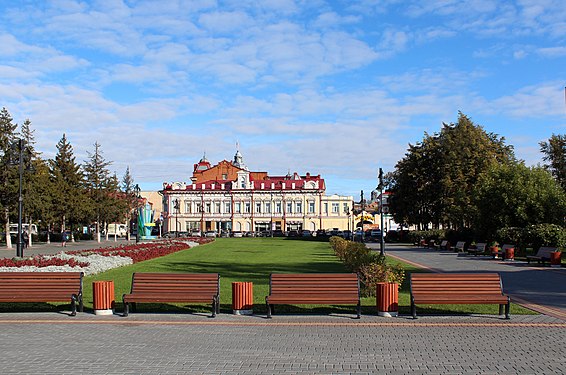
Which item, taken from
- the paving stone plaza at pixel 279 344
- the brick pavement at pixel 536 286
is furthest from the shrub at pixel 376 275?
the brick pavement at pixel 536 286

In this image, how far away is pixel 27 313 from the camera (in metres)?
13.2

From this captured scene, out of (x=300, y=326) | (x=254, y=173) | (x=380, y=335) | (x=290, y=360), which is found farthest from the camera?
(x=254, y=173)

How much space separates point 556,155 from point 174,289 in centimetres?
6715

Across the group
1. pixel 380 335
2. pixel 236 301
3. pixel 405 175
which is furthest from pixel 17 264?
pixel 405 175

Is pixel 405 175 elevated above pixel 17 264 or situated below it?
above

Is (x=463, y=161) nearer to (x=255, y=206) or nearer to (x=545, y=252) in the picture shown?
(x=545, y=252)

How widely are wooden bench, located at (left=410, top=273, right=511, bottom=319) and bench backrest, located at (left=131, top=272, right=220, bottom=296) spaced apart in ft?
13.5

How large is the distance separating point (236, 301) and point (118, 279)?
9.35 m

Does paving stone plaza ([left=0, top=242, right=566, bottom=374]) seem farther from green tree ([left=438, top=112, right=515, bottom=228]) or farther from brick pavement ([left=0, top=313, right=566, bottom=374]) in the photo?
green tree ([left=438, top=112, right=515, bottom=228])

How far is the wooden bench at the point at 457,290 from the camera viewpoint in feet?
40.4

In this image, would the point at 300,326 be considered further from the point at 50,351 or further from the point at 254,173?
the point at 254,173

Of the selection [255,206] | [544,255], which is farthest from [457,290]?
[255,206]

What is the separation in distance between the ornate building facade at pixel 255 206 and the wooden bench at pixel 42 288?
9570cm

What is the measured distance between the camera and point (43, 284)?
1298 cm
